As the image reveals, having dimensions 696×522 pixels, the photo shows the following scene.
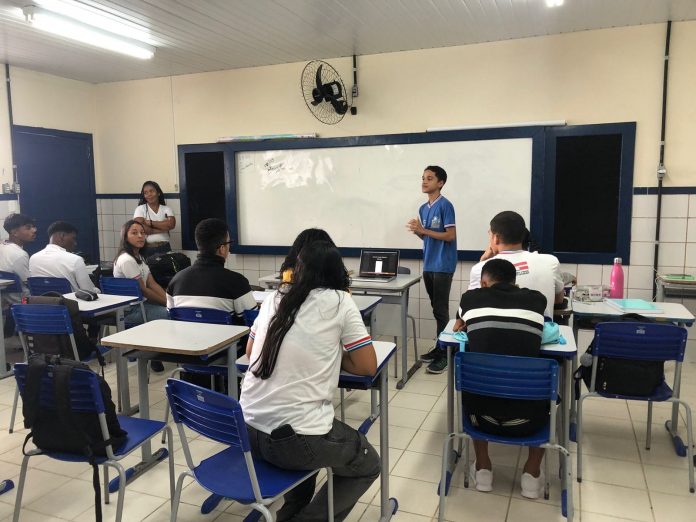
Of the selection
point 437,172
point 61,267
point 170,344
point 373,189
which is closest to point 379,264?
point 437,172

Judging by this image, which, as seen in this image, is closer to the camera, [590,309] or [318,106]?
[590,309]

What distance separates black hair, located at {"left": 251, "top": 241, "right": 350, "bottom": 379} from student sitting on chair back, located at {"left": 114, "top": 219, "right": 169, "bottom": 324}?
2.47 metres

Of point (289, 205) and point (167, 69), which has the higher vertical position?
point (167, 69)

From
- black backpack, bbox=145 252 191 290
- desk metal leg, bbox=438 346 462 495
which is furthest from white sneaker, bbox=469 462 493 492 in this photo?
black backpack, bbox=145 252 191 290

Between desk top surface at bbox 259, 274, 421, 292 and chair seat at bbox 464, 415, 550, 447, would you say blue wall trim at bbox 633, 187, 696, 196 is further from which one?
chair seat at bbox 464, 415, 550, 447

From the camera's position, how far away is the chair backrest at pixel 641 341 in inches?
101

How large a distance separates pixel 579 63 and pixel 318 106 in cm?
238

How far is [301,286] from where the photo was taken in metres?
1.94

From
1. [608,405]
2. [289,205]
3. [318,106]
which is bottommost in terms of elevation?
[608,405]

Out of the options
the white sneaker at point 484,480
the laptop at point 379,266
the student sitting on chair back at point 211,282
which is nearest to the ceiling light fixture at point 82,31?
the student sitting on chair back at point 211,282

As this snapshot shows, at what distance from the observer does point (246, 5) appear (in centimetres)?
392

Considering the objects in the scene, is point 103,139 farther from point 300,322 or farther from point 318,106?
point 300,322

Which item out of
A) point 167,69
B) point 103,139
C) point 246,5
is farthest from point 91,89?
point 246,5

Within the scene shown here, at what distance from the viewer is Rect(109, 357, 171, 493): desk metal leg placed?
277 cm
